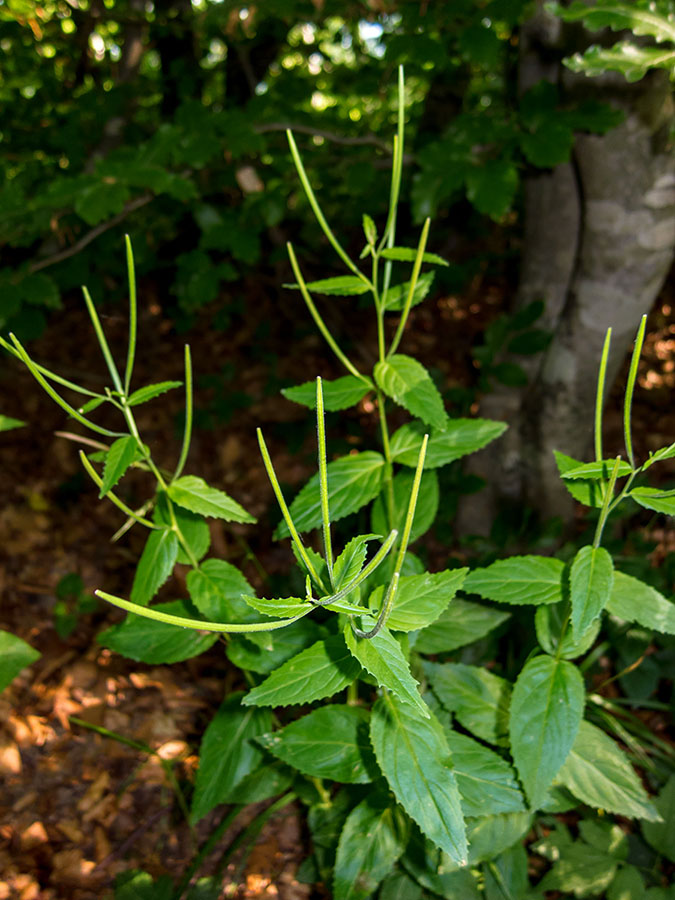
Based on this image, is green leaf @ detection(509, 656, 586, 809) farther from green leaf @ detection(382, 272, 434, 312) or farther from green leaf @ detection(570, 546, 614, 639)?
green leaf @ detection(382, 272, 434, 312)

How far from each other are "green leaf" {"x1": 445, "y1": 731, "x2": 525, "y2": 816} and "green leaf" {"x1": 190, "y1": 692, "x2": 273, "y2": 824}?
349mm

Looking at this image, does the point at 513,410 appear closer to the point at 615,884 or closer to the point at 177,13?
the point at 615,884

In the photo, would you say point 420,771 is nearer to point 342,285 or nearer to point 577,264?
point 342,285

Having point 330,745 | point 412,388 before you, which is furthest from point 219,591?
point 412,388

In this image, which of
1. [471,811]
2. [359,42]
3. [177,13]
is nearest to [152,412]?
[177,13]

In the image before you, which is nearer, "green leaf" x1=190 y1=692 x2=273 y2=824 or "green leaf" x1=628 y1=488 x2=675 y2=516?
"green leaf" x1=628 y1=488 x2=675 y2=516

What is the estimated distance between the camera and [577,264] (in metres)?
1.87

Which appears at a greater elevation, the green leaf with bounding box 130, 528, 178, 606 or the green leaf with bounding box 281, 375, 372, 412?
the green leaf with bounding box 281, 375, 372, 412

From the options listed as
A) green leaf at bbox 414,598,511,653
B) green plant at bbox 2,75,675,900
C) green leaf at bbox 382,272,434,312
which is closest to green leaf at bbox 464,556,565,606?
green plant at bbox 2,75,675,900

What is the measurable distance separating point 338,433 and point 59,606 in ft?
4.34

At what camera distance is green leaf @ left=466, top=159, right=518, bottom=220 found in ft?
5.14

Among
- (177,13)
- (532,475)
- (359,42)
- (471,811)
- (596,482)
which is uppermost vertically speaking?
(177,13)

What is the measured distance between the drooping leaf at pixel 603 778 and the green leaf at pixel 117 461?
2.88 ft

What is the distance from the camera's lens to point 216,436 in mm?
2961
